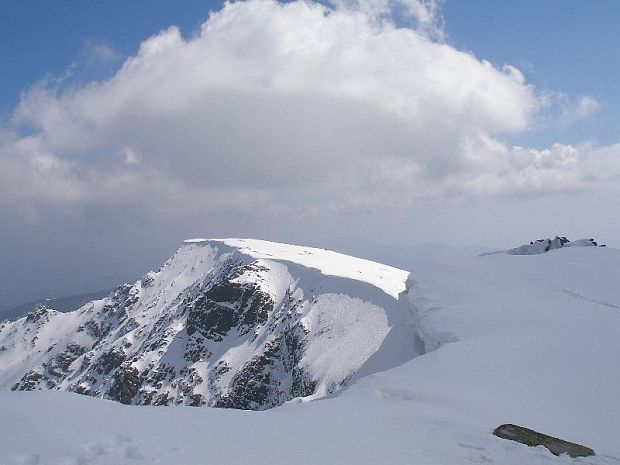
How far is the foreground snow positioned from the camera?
739 cm

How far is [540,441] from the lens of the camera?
9352mm

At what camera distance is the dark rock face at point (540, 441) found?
29.4 feet

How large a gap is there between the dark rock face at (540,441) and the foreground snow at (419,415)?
0.98 feet

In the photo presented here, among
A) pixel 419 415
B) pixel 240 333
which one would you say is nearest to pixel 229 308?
pixel 240 333

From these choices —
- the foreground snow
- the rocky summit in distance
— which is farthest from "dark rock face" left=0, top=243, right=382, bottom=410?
the foreground snow

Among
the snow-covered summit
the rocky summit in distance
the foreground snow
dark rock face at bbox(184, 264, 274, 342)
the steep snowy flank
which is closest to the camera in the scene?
the foreground snow

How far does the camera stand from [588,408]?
12367mm

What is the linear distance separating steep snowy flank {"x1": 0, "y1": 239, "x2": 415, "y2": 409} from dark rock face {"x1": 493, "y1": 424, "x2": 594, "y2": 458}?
84.0 ft

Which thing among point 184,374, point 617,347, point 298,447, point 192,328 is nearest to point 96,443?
point 298,447

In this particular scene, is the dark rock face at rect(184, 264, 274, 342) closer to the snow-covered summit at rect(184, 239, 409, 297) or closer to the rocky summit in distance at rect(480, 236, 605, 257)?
the snow-covered summit at rect(184, 239, 409, 297)

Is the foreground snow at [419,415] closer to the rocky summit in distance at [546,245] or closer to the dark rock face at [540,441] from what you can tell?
the dark rock face at [540,441]

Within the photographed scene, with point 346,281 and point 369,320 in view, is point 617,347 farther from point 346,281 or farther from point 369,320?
point 346,281

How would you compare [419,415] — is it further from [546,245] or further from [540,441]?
[546,245]

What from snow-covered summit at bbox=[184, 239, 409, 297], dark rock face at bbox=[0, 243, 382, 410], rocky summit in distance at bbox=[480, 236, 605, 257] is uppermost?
rocky summit in distance at bbox=[480, 236, 605, 257]
